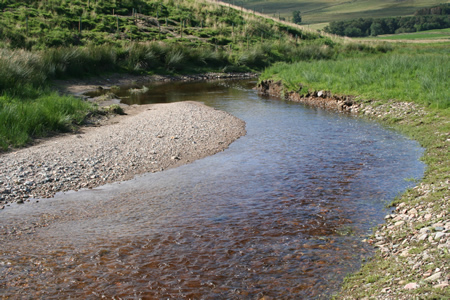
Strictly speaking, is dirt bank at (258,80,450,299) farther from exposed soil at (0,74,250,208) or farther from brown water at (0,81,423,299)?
exposed soil at (0,74,250,208)

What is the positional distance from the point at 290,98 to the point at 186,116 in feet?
26.0

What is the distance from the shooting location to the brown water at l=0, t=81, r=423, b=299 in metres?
5.04

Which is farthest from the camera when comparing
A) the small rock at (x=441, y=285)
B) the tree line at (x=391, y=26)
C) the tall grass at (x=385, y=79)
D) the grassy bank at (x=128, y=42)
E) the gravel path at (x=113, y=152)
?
the tree line at (x=391, y=26)

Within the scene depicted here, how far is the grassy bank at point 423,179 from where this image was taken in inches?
175

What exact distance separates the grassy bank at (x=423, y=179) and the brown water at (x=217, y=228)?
1.15ft

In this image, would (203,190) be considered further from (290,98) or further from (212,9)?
(212,9)

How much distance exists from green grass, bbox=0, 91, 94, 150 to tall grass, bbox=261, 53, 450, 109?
36.8 ft

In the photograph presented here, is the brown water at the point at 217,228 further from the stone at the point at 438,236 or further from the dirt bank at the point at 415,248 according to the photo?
the stone at the point at 438,236

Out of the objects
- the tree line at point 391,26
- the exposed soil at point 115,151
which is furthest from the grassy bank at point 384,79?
the tree line at point 391,26

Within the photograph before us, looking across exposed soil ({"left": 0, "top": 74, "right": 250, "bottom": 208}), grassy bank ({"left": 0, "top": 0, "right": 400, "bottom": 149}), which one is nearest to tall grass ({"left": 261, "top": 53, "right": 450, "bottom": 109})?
exposed soil ({"left": 0, "top": 74, "right": 250, "bottom": 208})

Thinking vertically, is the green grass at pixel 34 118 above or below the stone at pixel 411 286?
above

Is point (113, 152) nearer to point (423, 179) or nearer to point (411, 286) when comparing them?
point (423, 179)

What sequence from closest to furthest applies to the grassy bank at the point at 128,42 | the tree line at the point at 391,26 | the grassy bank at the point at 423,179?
the grassy bank at the point at 423,179 < the grassy bank at the point at 128,42 < the tree line at the point at 391,26

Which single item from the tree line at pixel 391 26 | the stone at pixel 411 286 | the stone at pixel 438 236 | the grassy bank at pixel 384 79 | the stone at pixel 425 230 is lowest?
the stone at pixel 411 286
